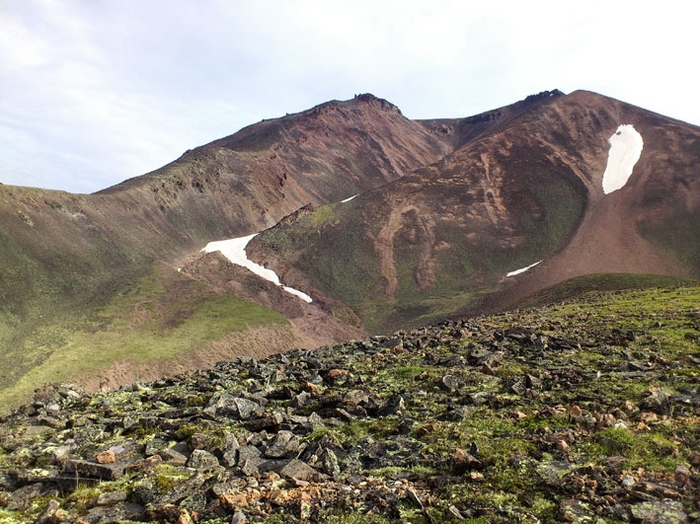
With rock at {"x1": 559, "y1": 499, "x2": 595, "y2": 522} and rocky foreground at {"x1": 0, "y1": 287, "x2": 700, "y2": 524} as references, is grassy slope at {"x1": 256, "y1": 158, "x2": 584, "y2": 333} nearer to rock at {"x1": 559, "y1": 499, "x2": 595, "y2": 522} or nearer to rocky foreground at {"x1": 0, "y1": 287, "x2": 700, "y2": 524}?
rocky foreground at {"x1": 0, "y1": 287, "x2": 700, "y2": 524}

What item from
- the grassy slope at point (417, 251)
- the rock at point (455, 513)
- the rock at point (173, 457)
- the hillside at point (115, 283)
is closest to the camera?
the rock at point (455, 513)

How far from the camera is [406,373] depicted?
70.1 ft

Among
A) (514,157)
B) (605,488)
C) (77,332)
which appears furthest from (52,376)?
(514,157)

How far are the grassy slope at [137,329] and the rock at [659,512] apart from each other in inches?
1800

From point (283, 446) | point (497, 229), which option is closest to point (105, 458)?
point (283, 446)

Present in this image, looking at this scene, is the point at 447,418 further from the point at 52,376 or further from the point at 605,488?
the point at 52,376

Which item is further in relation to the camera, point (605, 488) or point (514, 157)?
point (514, 157)

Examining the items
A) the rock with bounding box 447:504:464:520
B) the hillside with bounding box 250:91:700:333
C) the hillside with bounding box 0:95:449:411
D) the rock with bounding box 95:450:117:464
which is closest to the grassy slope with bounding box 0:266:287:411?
the hillside with bounding box 0:95:449:411

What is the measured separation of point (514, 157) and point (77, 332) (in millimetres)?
133523

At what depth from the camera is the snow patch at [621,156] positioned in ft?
431

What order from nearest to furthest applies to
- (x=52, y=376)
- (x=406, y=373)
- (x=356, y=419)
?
(x=356, y=419) → (x=406, y=373) → (x=52, y=376)

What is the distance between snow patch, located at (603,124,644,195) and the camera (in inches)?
5172

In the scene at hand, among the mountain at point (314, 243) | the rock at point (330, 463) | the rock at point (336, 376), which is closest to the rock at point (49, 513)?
the rock at point (330, 463)

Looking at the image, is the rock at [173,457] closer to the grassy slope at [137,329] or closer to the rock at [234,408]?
the rock at [234,408]
